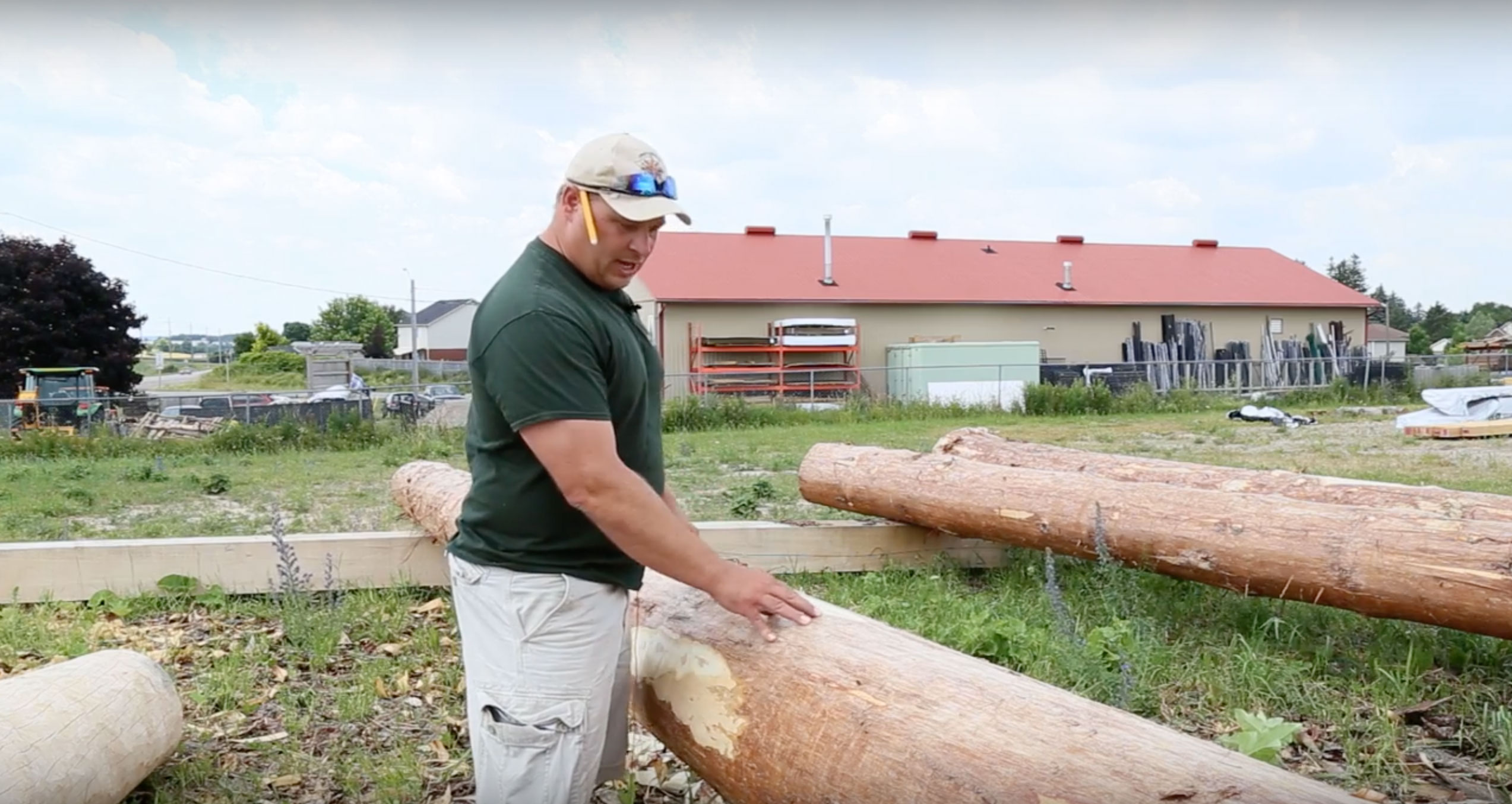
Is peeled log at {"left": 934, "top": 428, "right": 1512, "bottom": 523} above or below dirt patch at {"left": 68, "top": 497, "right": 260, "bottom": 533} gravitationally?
above

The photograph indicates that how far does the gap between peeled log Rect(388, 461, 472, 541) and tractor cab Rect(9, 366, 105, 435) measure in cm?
1035

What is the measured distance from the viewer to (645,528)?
2.08 meters

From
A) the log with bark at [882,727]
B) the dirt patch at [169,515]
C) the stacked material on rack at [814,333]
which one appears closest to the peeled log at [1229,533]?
the log with bark at [882,727]

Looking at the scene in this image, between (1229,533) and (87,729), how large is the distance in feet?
12.2

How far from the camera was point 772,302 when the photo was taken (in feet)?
85.5

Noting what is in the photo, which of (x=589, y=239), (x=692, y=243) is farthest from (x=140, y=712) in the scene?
(x=692, y=243)

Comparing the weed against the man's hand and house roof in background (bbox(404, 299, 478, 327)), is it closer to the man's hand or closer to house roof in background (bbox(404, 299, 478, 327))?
the man's hand

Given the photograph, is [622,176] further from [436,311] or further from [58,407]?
[436,311]

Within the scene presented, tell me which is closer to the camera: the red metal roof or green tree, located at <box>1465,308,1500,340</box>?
the red metal roof

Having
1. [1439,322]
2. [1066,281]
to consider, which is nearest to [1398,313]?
[1439,322]

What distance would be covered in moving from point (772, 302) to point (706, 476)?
17.0 metres

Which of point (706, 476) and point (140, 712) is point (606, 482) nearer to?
point (140, 712)

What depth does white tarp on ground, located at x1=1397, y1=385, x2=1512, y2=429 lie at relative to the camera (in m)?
13.0

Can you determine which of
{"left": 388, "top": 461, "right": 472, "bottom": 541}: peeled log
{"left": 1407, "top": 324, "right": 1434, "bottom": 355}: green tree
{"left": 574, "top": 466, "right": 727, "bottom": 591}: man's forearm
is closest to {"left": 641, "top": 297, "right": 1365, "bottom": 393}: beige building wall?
{"left": 388, "top": 461, "right": 472, "bottom": 541}: peeled log
